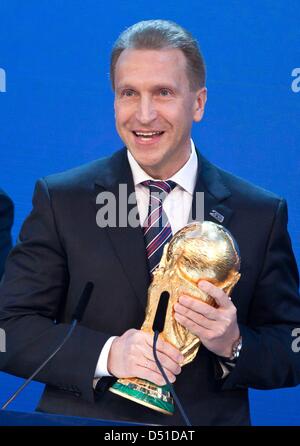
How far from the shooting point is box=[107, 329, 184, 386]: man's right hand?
5.16 feet

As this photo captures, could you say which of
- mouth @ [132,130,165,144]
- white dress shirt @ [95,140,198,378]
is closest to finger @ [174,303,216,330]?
white dress shirt @ [95,140,198,378]

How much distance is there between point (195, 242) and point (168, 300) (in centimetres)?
12

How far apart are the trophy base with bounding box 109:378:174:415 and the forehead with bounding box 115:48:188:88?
23.1 inches

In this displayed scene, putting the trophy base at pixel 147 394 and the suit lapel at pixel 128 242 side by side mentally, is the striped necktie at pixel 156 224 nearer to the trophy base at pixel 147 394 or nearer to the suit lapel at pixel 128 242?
the suit lapel at pixel 128 242

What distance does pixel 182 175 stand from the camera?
73.2 inches

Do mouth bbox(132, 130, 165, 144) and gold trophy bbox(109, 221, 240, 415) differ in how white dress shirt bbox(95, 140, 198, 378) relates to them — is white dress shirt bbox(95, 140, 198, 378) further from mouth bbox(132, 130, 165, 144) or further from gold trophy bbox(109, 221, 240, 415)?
gold trophy bbox(109, 221, 240, 415)

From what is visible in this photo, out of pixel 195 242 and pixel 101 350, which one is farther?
pixel 101 350

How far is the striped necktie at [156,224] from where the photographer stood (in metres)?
1.79

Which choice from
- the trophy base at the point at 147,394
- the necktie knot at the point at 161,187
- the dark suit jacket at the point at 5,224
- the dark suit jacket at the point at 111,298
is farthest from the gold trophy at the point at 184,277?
the dark suit jacket at the point at 5,224

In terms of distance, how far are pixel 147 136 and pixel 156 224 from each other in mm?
178

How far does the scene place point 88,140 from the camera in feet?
7.66

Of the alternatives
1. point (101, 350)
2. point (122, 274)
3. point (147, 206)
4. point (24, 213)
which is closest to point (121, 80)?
point (147, 206)

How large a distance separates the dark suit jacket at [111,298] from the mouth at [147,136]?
0.11 meters

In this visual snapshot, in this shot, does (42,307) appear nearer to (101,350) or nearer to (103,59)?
(101,350)
